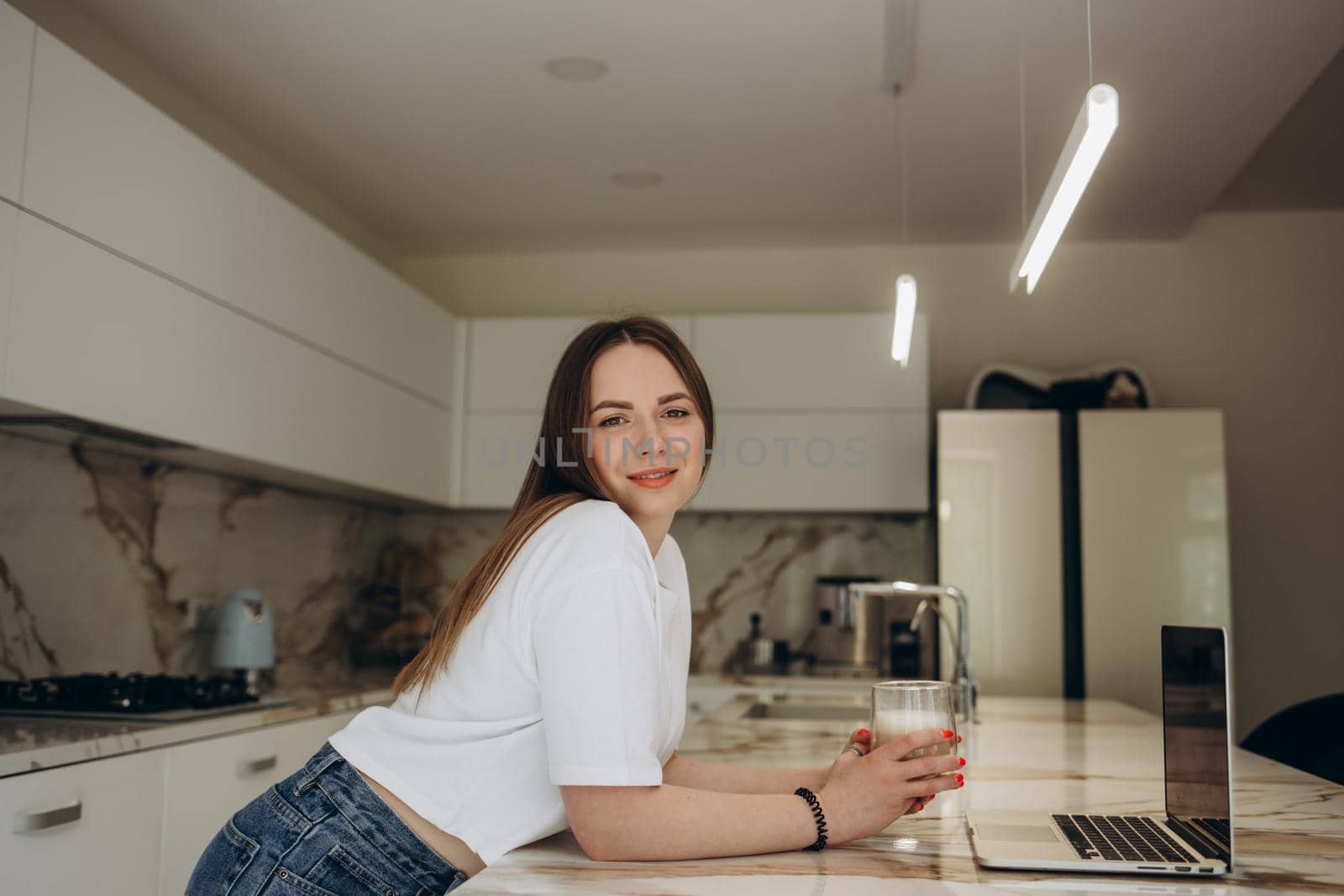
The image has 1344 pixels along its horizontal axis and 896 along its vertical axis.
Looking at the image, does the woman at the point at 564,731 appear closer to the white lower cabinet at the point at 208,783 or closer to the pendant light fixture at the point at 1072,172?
the pendant light fixture at the point at 1072,172

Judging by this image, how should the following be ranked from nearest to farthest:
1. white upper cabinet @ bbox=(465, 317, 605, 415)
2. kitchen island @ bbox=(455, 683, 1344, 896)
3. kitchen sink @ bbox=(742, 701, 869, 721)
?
kitchen island @ bbox=(455, 683, 1344, 896)
kitchen sink @ bbox=(742, 701, 869, 721)
white upper cabinet @ bbox=(465, 317, 605, 415)

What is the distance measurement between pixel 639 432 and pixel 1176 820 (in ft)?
2.37

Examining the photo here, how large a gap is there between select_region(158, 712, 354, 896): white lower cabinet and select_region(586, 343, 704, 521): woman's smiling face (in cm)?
145

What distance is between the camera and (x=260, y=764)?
2.56 metres

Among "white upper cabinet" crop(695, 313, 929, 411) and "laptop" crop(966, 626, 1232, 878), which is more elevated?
"white upper cabinet" crop(695, 313, 929, 411)

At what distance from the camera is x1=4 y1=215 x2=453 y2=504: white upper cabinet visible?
6.93 ft

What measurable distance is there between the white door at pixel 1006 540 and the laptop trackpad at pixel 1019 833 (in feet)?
8.59

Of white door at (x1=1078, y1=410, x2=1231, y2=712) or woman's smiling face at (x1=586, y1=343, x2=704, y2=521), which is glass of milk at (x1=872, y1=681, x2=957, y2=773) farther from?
white door at (x1=1078, y1=410, x2=1231, y2=712)

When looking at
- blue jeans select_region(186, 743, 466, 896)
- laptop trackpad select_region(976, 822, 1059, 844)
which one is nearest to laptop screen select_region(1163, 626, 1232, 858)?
laptop trackpad select_region(976, 822, 1059, 844)

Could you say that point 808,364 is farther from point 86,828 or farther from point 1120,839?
point 1120,839

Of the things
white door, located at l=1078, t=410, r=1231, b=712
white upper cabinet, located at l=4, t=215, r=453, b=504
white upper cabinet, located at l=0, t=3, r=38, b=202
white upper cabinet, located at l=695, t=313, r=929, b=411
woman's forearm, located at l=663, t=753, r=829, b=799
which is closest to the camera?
woman's forearm, located at l=663, t=753, r=829, b=799

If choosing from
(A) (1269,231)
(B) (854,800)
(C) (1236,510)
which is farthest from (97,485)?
(A) (1269,231)

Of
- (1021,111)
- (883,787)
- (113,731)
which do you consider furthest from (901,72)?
(113,731)

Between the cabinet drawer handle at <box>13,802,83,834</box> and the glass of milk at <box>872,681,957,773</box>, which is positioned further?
the cabinet drawer handle at <box>13,802,83,834</box>
